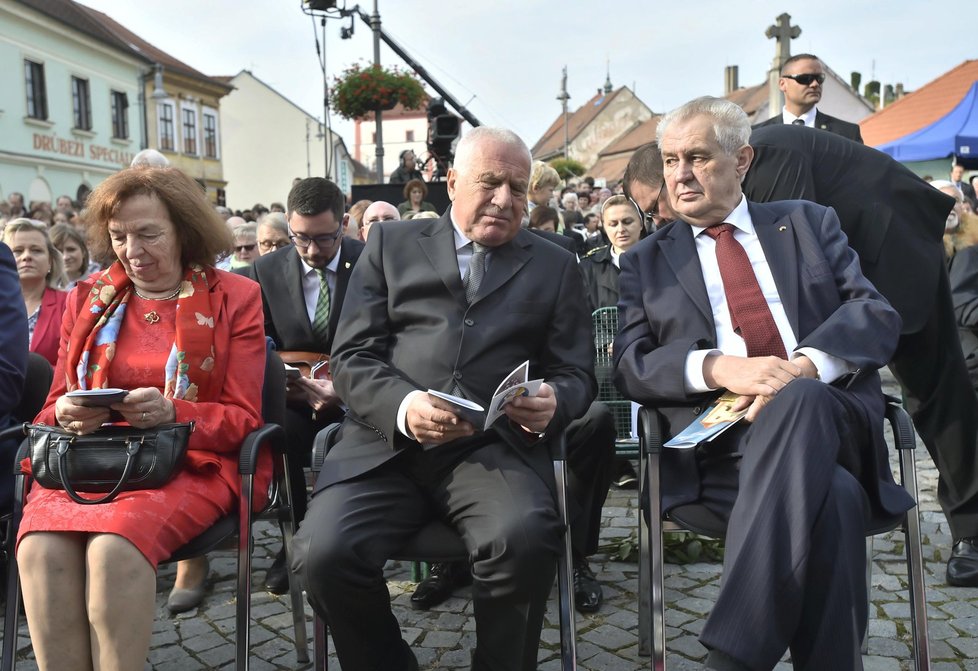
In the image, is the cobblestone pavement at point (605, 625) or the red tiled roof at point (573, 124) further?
the red tiled roof at point (573, 124)

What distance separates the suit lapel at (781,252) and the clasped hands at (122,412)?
210 cm

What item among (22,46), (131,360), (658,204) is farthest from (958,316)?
(22,46)

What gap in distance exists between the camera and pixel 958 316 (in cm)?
525

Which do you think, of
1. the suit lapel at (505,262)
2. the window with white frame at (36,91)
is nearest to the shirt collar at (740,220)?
the suit lapel at (505,262)

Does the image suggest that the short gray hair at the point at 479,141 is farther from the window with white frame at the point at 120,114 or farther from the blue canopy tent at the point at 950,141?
the window with white frame at the point at 120,114

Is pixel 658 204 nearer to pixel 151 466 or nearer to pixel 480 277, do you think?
pixel 480 277

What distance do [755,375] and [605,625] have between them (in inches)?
51.3

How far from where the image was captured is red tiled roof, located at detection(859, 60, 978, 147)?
69.0 ft

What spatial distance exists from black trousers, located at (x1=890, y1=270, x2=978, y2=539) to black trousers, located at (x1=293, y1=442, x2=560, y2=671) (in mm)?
1910

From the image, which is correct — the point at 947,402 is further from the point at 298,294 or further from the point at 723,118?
the point at 298,294

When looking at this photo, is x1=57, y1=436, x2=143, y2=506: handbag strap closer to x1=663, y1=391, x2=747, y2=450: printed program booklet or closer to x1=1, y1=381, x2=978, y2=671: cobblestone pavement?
x1=1, y1=381, x2=978, y2=671: cobblestone pavement

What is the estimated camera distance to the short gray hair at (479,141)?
310cm

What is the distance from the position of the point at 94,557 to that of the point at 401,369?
1.11m

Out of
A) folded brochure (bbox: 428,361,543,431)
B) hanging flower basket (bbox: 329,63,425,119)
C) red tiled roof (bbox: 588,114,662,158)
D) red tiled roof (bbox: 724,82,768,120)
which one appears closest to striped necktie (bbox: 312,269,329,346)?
folded brochure (bbox: 428,361,543,431)
